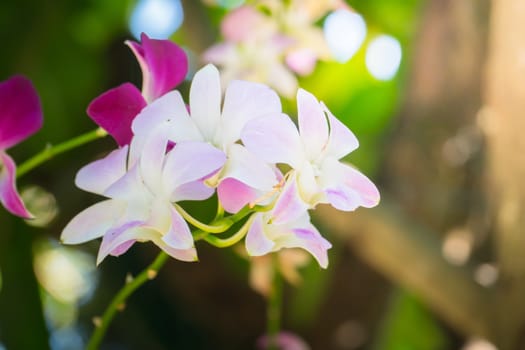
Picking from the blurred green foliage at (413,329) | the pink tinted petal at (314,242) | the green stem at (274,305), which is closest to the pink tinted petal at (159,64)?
the pink tinted petal at (314,242)

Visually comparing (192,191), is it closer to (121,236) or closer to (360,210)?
(121,236)

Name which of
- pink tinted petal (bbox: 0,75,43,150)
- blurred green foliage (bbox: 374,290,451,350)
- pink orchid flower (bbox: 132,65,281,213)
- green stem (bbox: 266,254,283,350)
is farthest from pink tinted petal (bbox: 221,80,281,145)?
blurred green foliage (bbox: 374,290,451,350)

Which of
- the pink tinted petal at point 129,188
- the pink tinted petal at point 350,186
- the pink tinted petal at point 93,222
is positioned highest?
the pink tinted petal at point 350,186

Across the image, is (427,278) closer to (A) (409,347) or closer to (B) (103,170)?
(A) (409,347)

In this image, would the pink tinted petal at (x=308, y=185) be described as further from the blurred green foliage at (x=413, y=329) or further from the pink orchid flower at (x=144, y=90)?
the blurred green foliage at (x=413, y=329)

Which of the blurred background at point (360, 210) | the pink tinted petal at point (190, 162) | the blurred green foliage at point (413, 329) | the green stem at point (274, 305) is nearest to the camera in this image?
the pink tinted petal at point (190, 162)
